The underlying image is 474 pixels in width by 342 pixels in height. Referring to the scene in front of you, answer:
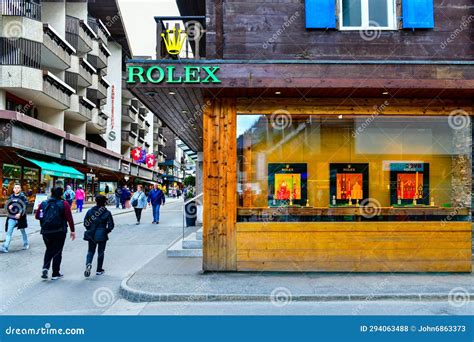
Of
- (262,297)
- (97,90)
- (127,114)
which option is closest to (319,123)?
(262,297)

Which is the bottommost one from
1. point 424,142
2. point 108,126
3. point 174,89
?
point 424,142

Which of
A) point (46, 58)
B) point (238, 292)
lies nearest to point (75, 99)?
point (46, 58)

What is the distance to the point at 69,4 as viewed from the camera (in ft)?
111

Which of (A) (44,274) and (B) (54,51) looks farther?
(B) (54,51)

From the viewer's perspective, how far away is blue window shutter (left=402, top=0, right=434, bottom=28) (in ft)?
28.3

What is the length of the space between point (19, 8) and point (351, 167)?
22.4 metres

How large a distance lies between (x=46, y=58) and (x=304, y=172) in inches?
940

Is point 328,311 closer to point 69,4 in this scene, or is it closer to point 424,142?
point 424,142

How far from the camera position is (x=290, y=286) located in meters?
7.41
